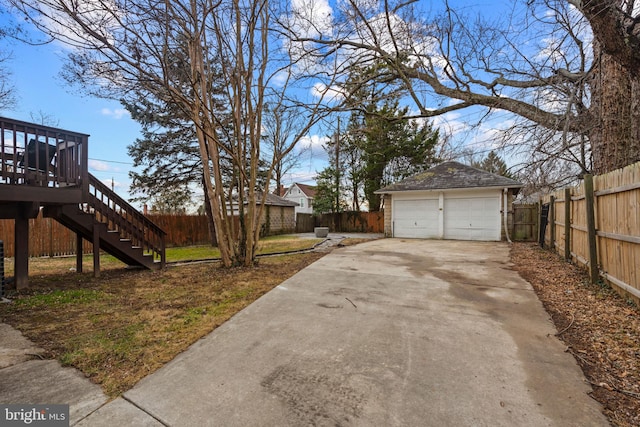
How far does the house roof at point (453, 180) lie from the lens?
472 inches

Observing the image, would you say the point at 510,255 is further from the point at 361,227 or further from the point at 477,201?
the point at 361,227

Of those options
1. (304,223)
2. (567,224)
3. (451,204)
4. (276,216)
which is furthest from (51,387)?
(304,223)

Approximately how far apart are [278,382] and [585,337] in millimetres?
3002

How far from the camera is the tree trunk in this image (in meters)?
5.41

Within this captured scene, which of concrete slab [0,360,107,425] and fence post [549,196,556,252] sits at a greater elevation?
fence post [549,196,556,252]

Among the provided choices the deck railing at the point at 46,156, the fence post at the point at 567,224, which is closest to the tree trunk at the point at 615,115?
the fence post at the point at 567,224

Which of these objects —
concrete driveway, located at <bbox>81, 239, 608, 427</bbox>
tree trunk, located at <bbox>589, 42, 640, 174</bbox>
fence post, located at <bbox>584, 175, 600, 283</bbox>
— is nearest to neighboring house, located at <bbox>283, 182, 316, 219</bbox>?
tree trunk, located at <bbox>589, 42, 640, 174</bbox>

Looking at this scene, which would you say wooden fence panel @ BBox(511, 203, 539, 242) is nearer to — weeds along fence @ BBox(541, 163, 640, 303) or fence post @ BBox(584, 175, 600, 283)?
weeds along fence @ BBox(541, 163, 640, 303)

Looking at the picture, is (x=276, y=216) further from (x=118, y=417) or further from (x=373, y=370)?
(x=118, y=417)

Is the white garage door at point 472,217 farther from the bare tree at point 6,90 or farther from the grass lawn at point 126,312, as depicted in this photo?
the bare tree at point 6,90

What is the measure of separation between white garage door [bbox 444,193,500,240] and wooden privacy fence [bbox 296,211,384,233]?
6493 millimetres

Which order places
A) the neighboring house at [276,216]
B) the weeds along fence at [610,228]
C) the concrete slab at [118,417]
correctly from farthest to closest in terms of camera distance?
the neighboring house at [276,216] < the weeds along fence at [610,228] < the concrete slab at [118,417]

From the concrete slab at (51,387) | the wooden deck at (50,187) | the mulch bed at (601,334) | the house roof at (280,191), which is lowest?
the concrete slab at (51,387)

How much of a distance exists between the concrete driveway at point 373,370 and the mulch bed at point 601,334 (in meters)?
0.12
